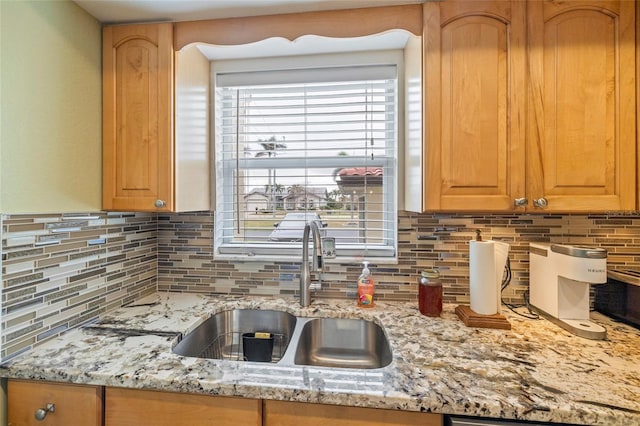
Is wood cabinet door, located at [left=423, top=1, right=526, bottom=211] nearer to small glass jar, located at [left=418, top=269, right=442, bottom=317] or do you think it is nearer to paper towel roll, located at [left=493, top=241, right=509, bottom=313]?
paper towel roll, located at [left=493, top=241, right=509, bottom=313]

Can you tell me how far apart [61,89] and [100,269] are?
28.7 inches

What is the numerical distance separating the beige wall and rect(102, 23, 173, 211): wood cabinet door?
5 cm

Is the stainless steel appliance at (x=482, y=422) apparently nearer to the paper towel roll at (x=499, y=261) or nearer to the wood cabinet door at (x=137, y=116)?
the paper towel roll at (x=499, y=261)

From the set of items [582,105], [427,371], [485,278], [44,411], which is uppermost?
[582,105]

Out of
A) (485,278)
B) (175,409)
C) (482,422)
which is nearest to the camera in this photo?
(482,422)

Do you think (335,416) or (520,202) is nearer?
(335,416)

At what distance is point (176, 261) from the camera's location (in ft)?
5.40

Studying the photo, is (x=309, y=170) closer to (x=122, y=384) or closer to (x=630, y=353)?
(x=122, y=384)

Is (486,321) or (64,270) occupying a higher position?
(64,270)

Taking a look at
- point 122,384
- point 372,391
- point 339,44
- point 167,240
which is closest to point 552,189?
point 372,391

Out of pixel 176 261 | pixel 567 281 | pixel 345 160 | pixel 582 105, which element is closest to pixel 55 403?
pixel 176 261

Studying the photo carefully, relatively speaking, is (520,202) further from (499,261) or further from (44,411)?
(44,411)

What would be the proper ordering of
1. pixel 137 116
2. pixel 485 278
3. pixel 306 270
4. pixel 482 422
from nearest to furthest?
pixel 482 422 < pixel 485 278 < pixel 137 116 < pixel 306 270

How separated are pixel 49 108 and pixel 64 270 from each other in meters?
0.60
